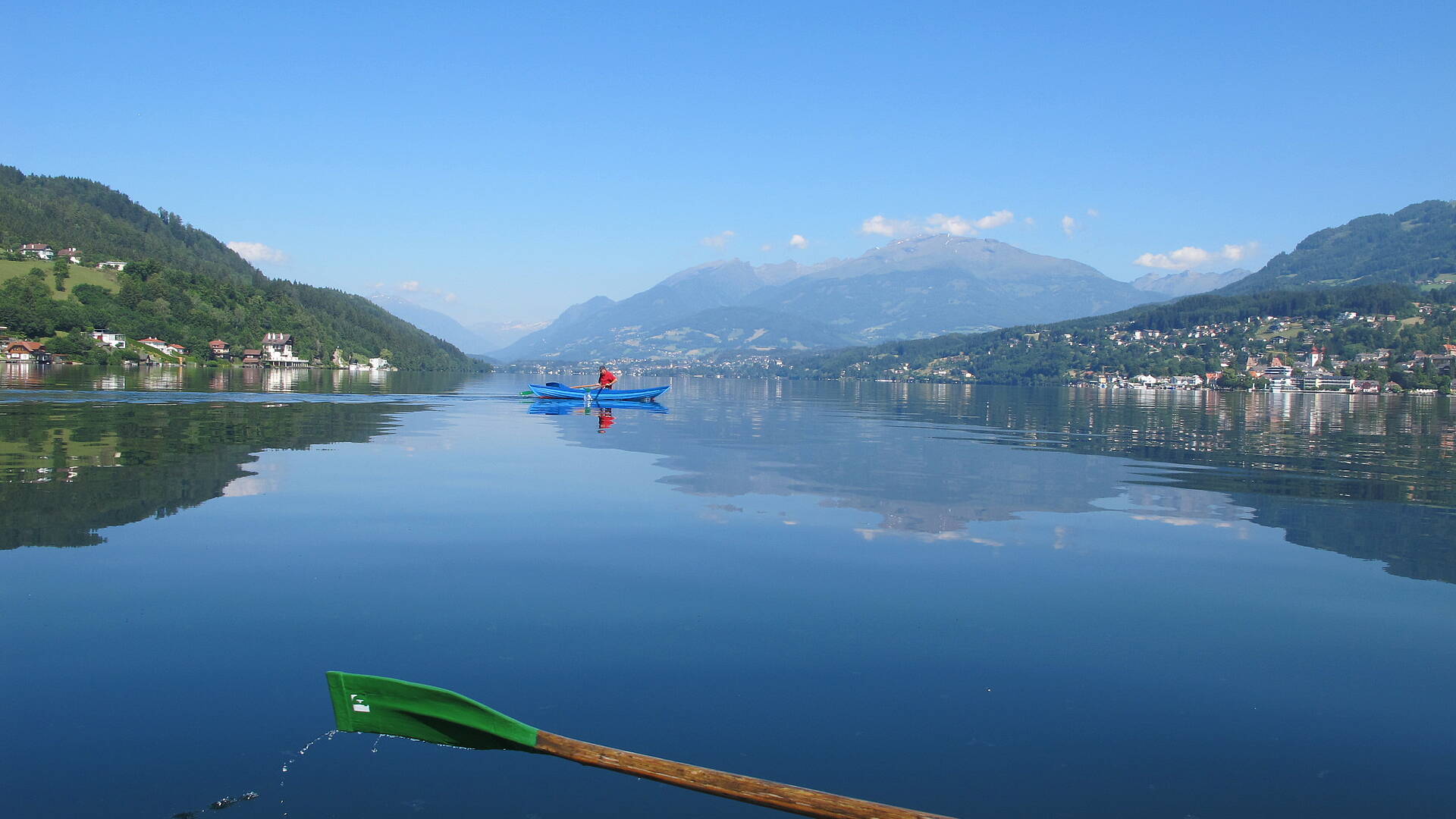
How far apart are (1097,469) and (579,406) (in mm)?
48940

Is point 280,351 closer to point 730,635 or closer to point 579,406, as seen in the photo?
point 579,406

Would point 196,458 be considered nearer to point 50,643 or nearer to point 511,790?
point 50,643

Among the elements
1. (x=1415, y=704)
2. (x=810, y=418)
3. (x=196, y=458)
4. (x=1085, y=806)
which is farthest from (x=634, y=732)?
(x=810, y=418)

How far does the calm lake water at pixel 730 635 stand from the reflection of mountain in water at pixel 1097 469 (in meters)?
0.32

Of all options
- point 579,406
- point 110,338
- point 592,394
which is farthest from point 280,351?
point 579,406

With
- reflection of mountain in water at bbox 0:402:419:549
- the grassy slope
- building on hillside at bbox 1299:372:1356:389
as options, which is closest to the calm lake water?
reflection of mountain in water at bbox 0:402:419:549

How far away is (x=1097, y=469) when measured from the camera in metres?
32.2

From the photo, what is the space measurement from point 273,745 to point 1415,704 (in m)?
Answer: 12.8

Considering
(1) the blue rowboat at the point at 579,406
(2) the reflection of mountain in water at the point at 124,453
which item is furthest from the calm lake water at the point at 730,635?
(1) the blue rowboat at the point at 579,406

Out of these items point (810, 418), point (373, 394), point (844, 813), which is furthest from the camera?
point (373, 394)

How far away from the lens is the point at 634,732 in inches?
353

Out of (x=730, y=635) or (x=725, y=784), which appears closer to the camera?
(x=725, y=784)

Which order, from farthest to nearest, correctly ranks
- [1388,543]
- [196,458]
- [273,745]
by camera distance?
[196,458] → [1388,543] → [273,745]

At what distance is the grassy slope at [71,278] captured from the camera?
151m
